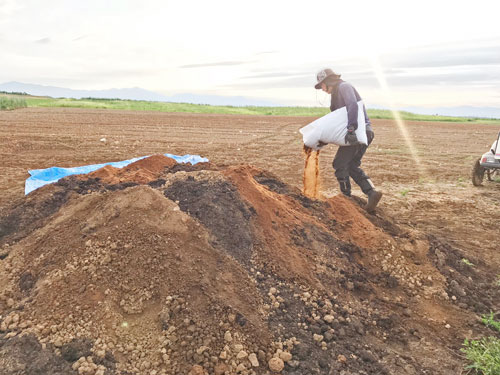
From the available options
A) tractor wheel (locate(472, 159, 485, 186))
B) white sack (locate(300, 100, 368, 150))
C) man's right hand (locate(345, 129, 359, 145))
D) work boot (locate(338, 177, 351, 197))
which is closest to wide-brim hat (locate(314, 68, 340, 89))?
white sack (locate(300, 100, 368, 150))

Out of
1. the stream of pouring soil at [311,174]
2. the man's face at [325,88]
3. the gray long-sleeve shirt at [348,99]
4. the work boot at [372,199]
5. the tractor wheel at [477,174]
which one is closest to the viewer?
the gray long-sleeve shirt at [348,99]

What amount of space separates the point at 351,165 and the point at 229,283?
10.5 feet

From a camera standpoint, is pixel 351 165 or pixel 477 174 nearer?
pixel 351 165

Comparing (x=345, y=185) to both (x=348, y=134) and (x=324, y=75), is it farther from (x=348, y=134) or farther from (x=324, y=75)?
(x=324, y=75)

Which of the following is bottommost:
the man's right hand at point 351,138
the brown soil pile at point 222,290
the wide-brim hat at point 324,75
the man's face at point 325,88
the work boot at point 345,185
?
the brown soil pile at point 222,290

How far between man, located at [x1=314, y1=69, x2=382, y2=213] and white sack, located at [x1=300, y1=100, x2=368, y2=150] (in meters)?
0.07

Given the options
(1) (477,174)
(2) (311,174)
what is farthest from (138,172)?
(1) (477,174)

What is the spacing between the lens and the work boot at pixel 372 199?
539 centimetres

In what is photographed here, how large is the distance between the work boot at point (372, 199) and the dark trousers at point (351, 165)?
0.13 meters

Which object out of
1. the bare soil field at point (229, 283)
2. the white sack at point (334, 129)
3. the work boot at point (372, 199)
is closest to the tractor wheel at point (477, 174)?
the bare soil field at point (229, 283)

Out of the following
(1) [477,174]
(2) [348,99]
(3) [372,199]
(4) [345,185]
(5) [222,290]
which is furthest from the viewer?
(1) [477,174]

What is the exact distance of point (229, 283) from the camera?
3279mm

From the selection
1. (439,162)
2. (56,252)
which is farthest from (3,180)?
(439,162)

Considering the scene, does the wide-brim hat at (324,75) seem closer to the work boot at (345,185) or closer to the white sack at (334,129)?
the white sack at (334,129)
